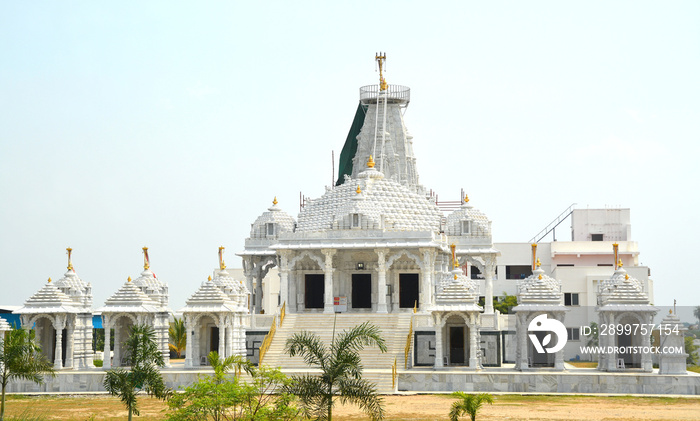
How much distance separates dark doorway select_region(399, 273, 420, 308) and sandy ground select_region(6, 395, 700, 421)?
48.3ft

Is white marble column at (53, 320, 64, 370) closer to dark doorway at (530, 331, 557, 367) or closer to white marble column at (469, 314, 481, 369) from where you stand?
white marble column at (469, 314, 481, 369)

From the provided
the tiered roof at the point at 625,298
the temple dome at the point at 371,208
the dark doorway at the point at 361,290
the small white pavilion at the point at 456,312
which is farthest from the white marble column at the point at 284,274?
the tiered roof at the point at 625,298

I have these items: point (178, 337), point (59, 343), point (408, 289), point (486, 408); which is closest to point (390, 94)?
point (408, 289)

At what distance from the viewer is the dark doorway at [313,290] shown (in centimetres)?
5575

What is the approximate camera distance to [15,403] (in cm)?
3972

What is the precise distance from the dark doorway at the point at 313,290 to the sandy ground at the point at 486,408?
Result: 16.3 metres

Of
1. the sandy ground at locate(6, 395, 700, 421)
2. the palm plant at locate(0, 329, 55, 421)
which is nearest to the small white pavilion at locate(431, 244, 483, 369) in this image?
the sandy ground at locate(6, 395, 700, 421)

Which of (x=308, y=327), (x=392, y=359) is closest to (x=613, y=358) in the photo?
(x=392, y=359)

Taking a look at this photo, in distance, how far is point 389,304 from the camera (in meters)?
54.4

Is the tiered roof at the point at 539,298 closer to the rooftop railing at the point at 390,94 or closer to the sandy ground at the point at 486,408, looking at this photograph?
the sandy ground at the point at 486,408

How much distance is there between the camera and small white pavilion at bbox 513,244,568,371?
144 feet

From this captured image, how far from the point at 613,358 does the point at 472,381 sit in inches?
238

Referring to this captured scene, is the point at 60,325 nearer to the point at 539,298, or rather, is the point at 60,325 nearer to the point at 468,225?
the point at 539,298

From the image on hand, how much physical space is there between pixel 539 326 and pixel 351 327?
8.68m
